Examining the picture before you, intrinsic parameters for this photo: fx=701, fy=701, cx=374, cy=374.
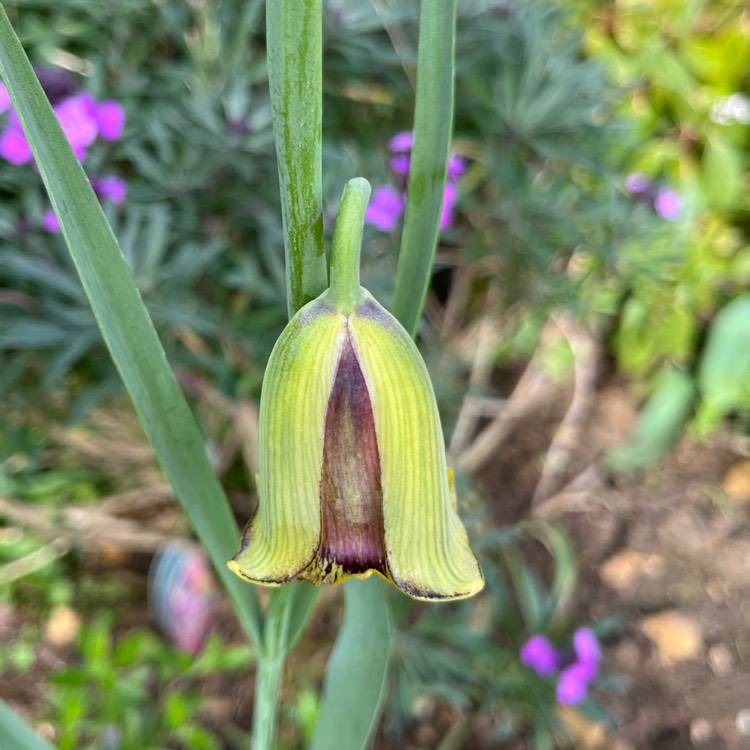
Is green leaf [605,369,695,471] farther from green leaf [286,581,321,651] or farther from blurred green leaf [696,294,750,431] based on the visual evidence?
green leaf [286,581,321,651]

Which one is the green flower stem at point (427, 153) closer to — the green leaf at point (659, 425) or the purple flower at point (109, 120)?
the purple flower at point (109, 120)

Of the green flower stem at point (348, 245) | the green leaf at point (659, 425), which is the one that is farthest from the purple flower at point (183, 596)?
the green flower stem at point (348, 245)

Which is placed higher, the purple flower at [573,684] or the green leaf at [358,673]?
the green leaf at [358,673]

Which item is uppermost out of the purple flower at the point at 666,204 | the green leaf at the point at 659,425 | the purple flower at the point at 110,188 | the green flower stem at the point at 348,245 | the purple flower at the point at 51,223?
the green flower stem at the point at 348,245

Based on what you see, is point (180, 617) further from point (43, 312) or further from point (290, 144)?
point (290, 144)

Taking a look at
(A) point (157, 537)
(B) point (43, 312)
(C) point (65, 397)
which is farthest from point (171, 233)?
(A) point (157, 537)

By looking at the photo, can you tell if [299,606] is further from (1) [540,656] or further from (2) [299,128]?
(1) [540,656]
